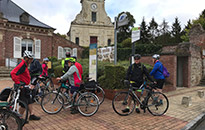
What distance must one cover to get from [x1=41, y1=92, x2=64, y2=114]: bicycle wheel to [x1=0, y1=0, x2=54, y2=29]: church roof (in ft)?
58.6

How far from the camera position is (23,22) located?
19438mm

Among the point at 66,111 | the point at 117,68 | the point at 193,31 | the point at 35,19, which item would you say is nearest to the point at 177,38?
the point at 193,31

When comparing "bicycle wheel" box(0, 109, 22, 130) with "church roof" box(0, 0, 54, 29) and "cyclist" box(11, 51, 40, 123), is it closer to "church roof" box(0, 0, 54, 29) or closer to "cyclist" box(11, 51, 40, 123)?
"cyclist" box(11, 51, 40, 123)

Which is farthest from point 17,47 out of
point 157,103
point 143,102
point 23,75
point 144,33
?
point 144,33

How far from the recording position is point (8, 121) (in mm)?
2838

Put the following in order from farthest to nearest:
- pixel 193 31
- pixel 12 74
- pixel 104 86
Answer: pixel 193 31 < pixel 104 86 < pixel 12 74

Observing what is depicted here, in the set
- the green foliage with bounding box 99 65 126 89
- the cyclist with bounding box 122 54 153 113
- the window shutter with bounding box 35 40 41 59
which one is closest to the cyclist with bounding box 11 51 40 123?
the cyclist with bounding box 122 54 153 113

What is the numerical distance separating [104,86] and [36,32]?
16.5 metres

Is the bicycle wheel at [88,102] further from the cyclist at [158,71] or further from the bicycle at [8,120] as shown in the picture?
the cyclist at [158,71]

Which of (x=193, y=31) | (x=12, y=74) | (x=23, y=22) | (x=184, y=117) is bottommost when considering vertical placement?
(x=184, y=117)

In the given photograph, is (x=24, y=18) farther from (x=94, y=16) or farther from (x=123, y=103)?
(x=123, y=103)

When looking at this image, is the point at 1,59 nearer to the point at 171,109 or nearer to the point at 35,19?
the point at 35,19

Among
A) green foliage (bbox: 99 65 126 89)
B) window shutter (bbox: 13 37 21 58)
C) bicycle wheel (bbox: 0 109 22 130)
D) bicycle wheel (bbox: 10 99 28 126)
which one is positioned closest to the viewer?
bicycle wheel (bbox: 0 109 22 130)

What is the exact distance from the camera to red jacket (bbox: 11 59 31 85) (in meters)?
3.50
